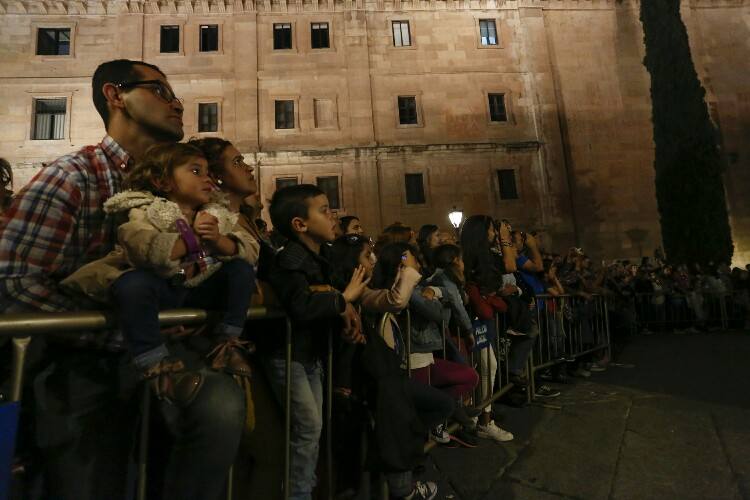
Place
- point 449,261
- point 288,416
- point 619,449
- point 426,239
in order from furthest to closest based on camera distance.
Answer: point 426,239
point 449,261
point 619,449
point 288,416

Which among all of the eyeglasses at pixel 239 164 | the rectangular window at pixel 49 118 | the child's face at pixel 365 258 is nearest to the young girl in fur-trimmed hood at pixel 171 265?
the eyeglasses at pixel 239 164

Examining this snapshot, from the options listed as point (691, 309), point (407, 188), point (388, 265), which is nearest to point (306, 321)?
point (388, 265)

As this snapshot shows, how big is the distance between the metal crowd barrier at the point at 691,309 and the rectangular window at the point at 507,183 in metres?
8.40

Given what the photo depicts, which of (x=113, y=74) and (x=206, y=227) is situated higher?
(x=113, y=74)

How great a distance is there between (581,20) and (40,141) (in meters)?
25.3

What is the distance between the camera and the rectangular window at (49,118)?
A: 18.4m

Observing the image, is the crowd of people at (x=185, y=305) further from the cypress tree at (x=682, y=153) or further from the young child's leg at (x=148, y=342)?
the cypress tree at (x=682, y=153)

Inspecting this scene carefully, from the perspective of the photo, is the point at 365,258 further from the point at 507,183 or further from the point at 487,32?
the point at 487,32

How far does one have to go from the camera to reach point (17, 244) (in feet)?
4.92

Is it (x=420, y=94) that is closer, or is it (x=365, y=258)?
(x=365, y=258)

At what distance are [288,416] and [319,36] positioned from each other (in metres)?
21.1

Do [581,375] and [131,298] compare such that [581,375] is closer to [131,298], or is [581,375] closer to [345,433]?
[345,433]

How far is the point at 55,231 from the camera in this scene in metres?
1.58

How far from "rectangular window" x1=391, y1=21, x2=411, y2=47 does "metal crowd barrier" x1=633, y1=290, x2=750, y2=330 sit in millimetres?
14990
